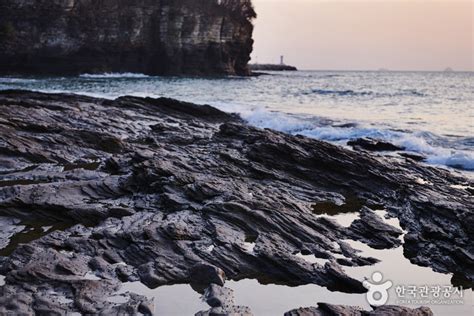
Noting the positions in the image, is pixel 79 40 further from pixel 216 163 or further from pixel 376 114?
pixel 216 163

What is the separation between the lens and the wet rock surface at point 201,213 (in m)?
6.38

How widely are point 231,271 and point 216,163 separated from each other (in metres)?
5.63

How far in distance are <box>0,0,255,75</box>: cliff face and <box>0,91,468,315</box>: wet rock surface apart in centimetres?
6503

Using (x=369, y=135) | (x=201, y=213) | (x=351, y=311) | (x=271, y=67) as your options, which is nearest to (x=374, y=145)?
(x=369, y=135)

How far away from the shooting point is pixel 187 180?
1019 centimetres

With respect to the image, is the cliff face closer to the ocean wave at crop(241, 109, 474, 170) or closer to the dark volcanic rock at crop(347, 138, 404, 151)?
the ocean wave at crop(241, 109, 474, 170)

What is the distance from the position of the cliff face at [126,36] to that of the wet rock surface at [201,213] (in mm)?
65031

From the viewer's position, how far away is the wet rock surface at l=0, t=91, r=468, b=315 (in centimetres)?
638

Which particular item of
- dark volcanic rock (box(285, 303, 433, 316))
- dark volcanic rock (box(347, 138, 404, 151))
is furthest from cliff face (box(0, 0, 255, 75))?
dark volcanic rock (box(285, 303, 433, 316))

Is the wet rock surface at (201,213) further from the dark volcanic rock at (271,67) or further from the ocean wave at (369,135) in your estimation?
the dark volcanic rock at (271,67)

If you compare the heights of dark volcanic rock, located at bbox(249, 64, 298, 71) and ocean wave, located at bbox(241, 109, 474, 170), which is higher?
dark volcanic rock, located at bbox(249, 64, 298, 71)

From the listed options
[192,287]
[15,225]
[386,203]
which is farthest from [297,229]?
[15,225]

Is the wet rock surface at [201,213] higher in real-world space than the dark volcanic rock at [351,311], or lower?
higher

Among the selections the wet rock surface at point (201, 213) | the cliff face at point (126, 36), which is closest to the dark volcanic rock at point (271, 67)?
the cliff face at point (126, 36)
